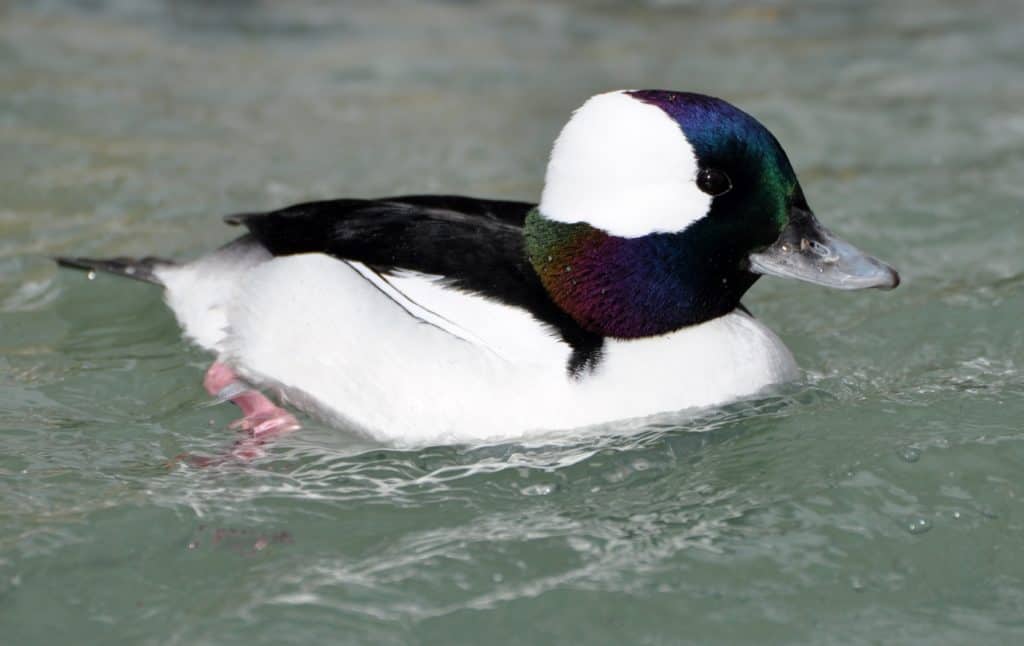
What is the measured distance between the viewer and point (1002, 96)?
932 cm

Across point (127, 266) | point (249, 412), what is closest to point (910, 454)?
point (249, 412)

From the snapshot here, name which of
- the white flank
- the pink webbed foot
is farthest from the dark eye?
the white flank

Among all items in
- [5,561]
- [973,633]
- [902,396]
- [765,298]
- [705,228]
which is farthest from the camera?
[765,298]

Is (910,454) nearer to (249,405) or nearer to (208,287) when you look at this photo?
(249,405)

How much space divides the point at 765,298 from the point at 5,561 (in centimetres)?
A: 364

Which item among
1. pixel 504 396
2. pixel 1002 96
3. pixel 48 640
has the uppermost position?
pixel 1002 96

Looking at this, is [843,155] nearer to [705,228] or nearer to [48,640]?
[705,228]

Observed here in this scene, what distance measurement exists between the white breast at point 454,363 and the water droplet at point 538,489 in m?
0.23

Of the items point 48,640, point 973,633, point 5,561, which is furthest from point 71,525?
point 973,633

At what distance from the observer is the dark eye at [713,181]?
4781 millimetres

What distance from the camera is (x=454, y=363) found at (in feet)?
16.3

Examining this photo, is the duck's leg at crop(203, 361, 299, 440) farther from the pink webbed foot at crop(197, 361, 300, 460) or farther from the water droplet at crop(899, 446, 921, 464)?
the water droplet at crop(899, 446, 921, 464)

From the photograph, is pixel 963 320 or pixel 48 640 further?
pixel 963 320

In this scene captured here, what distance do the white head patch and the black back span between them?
0.34 metres
